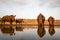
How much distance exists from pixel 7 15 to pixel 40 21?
9.40 m

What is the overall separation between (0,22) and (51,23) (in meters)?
15.1

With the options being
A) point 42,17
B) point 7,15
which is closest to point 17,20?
point 7,15

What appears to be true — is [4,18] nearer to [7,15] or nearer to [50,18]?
[7,15]

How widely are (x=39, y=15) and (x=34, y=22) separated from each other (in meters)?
12.2

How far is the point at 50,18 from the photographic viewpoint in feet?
198

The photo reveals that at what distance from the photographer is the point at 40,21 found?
6034cm

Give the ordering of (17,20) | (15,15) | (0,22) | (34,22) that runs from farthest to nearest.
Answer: (34,22), (0,22), (17,20), (15,15)

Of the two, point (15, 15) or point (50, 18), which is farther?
point (50, 18)

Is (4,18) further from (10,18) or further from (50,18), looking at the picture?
(50,18)

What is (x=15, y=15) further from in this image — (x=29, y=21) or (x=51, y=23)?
(x=29, y=21)

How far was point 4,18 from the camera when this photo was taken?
57906 mm

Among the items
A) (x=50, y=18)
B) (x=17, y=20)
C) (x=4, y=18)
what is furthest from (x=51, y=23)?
(x=4, y=18)

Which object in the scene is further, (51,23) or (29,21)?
(29,21)

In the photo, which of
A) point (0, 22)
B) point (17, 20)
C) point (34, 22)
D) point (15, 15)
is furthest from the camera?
point (34, 22)
